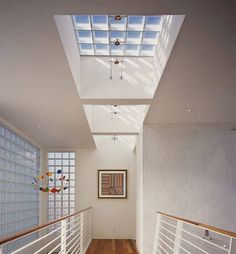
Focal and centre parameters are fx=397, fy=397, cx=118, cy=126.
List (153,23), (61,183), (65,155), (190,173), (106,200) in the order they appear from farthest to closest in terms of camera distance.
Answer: (65,155) < (61,183) < (106,200) < (190,173) < (153,23)

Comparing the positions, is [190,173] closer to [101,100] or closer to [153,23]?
[101,100]

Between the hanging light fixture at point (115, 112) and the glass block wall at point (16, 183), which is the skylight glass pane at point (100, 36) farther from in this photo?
the glass block wall at point (16, 183)

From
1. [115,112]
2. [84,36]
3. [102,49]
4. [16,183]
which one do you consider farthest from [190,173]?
[16,183]

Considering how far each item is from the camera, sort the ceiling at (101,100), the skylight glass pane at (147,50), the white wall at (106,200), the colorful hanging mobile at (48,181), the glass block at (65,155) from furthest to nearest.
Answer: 1. the glass block at (65,155)
2. the white wall at (106,200)
3. the colorful hanging mobile at (48,181)
4. the skylight glass pane at (147,50)
5. the ceiling at (101,100)

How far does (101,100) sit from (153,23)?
4.52ft

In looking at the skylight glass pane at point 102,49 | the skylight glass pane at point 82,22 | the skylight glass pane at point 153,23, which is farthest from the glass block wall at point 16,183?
the skylight glass pane at point 153,23

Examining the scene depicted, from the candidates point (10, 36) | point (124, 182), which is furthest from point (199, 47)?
point (124, 182)

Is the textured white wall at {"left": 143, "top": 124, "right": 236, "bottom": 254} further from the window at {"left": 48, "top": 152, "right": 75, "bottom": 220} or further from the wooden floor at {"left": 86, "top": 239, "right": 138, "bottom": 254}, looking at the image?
the window at {"left": 48, "top": 152, "right": 75, "bottom": 220}

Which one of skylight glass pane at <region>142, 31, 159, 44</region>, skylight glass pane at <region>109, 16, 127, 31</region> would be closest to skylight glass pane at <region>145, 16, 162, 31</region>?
skylight glass pane at <region>142, 31, 159, 44</region>

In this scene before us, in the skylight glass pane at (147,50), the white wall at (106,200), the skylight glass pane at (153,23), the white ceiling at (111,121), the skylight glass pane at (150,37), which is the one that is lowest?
the white wall at (106,200)

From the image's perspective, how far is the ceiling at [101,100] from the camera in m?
2.84

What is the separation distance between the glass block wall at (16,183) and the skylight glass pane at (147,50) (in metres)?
2.97

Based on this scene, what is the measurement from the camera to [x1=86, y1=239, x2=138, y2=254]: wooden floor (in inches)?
320

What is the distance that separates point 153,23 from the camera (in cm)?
463
